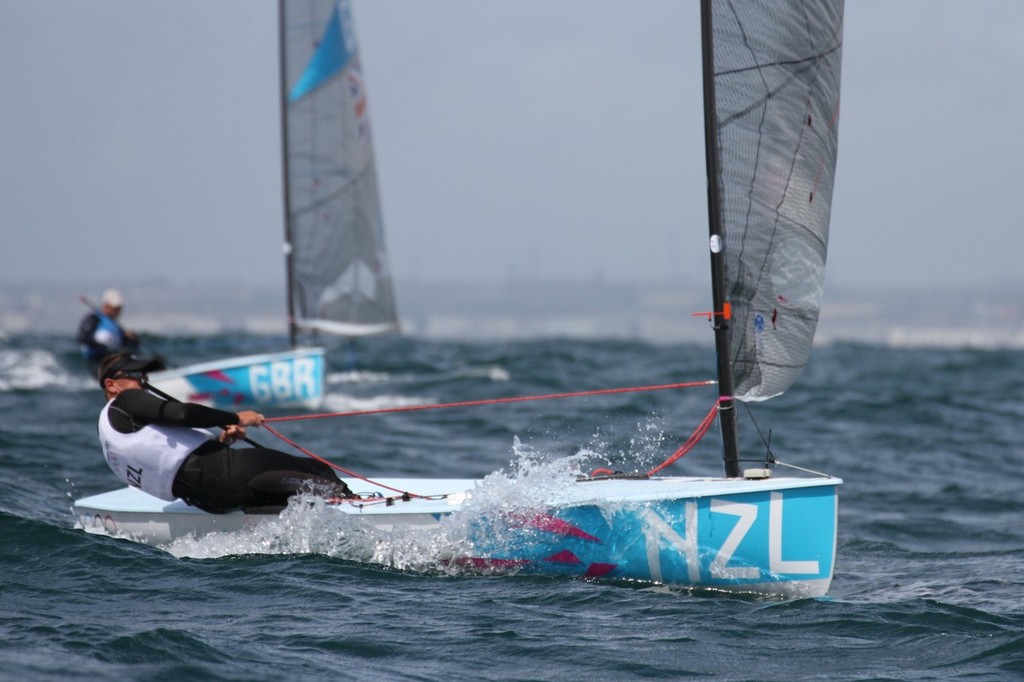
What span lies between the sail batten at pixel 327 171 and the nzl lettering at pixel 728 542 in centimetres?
1186

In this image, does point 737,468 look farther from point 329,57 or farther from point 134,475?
point 329,57

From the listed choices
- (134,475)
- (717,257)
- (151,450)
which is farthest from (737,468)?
(134,475)

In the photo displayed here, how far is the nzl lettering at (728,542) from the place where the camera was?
5.75m

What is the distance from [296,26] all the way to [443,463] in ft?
28.4

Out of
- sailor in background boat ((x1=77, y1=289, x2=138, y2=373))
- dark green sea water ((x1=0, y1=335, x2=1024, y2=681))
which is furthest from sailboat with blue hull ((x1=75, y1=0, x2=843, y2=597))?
sailor in background boat ((x1=77, y1=289, x2=138, y2=373))

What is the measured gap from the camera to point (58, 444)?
11.0 m

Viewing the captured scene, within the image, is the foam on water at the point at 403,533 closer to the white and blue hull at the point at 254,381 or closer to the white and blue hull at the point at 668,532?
the white and blue hull at the point at 668,532

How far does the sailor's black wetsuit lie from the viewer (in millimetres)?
6074

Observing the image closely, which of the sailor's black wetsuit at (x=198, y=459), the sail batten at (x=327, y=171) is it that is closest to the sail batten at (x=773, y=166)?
the sailor's black wetsuit at (x=198, y=459)

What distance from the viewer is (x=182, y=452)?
20.4 feet

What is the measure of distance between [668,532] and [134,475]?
2.73 meters

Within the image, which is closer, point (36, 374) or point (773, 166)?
point (773, 166)

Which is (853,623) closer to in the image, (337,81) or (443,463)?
(443,463)

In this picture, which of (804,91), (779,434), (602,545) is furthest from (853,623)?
(779,434)
